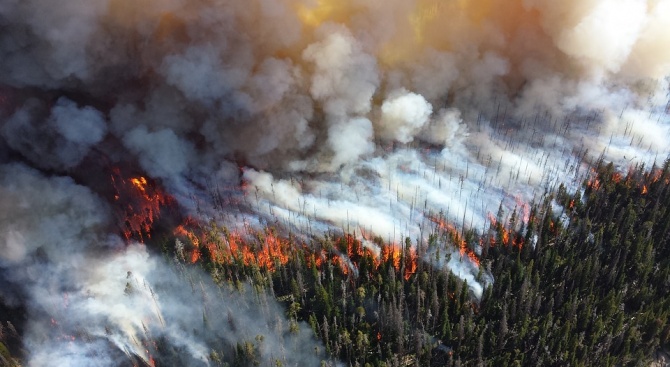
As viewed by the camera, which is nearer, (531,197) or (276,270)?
(276,270)

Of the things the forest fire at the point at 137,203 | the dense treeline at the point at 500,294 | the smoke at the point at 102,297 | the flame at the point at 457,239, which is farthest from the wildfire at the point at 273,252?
the flame at the point at 457,239

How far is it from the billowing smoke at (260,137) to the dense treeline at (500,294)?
145 inches

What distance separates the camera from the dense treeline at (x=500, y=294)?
66.1 meters

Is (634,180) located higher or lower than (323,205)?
higher

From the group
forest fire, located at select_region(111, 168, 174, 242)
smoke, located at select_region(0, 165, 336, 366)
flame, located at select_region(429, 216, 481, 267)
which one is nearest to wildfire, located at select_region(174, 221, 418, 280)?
smoke, located at select_region(0, 165, 336, 366)

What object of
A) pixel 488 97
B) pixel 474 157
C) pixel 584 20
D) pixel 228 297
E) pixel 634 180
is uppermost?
pixel 584 20

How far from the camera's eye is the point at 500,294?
242 ft

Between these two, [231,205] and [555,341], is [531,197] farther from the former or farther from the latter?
[231,205]

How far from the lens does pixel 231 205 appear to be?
83.2 m

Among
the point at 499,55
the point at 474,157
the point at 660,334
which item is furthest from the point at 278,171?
the point at 660,334

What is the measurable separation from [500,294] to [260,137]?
141 feet

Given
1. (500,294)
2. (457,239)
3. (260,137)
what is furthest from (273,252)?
(500,294)

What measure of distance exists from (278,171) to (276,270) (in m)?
20.4

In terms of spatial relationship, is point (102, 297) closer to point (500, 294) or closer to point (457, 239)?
point (457, 239)
